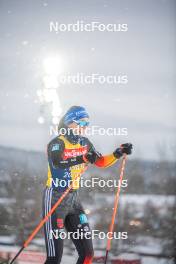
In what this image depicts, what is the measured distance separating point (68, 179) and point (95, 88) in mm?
780

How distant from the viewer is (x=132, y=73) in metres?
3.39

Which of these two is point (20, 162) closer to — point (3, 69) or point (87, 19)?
point (3, 69)

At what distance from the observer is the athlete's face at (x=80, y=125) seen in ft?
9.66

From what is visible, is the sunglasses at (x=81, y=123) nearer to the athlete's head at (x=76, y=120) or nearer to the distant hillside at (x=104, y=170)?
the athlete's head at (x=76, y=120)

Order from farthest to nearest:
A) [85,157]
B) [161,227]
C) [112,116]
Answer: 1. [161,227]
2. [112,116]
3. [85,157]

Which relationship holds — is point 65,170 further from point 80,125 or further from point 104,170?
point 104,170

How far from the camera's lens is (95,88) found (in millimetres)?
3338

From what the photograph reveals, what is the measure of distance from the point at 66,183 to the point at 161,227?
1414 millimetres

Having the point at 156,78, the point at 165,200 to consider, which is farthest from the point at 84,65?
the point at 165,200

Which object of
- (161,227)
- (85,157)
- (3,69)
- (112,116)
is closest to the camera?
(85,157)

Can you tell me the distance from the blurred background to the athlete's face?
0.25m

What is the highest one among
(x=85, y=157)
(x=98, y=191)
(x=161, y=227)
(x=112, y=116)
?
(x=112, y=116)

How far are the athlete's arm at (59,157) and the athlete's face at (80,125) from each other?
0.46 feet

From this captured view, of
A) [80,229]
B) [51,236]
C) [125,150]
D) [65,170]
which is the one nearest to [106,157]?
[125,150]
